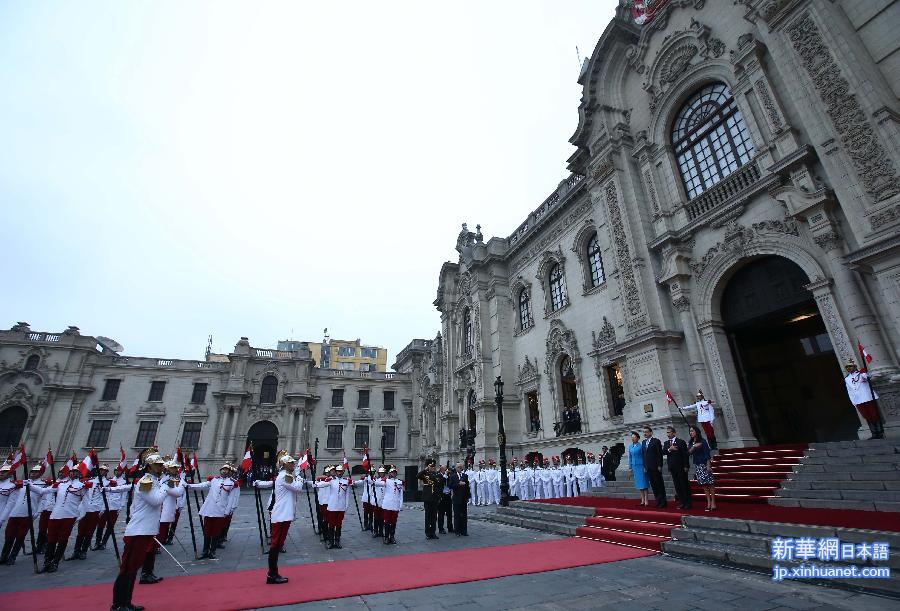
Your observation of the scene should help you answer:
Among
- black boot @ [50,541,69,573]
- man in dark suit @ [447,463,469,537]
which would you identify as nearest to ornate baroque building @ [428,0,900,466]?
man in dark suit @ [447,463,469,537]

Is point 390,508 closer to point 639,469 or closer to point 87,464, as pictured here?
point 639,469

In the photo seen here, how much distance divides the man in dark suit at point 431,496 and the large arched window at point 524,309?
14.2 meters

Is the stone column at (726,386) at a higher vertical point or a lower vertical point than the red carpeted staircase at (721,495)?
higher

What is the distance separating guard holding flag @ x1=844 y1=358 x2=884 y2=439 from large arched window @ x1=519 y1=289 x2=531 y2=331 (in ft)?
49.5

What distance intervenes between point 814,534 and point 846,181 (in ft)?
27.9

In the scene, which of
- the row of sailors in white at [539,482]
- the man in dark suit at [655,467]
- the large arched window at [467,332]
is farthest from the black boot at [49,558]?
the large arched window at [467,332]

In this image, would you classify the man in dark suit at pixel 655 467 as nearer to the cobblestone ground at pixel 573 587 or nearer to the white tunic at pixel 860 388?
the cobblestone ground at pixel 573 587

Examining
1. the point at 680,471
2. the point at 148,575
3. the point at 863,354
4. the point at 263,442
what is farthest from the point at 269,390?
the point at 863,354

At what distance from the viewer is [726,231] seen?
43.1 feet

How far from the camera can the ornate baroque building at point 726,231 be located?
9953 millimetres

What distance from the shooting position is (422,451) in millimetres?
35500

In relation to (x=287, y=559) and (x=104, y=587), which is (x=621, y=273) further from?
(x=104, y=587)

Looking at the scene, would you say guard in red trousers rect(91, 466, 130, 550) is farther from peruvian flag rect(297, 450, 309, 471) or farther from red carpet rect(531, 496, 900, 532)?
red carpet rect(531, 496, 900, 532)

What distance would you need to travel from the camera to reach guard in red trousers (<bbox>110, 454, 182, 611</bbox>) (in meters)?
4.83
